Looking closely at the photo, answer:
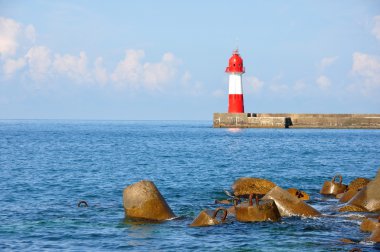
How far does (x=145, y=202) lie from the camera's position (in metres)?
15.5

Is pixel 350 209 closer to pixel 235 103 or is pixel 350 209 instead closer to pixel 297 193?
pixel 297 193

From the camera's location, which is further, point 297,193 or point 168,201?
point 168,201

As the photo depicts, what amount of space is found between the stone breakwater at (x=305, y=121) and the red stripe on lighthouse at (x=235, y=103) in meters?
2.02

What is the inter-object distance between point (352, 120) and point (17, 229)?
80.4 m

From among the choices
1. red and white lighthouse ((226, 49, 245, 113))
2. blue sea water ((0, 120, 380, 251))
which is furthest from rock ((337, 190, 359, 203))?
red and white lighthouse ((226, 49, 245, 113))

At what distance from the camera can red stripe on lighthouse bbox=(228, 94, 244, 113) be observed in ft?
258

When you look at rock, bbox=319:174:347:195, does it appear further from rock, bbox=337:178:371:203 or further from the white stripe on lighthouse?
the white stripe on lighthouse

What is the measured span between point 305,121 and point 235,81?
1929cm

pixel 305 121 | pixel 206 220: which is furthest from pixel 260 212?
pixel 305 121

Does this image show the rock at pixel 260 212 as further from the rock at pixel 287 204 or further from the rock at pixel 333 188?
the rock at pixel 333 188

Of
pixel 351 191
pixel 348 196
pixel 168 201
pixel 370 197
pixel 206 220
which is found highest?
pixel 370 197

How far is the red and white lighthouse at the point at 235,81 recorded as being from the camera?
77.4 m

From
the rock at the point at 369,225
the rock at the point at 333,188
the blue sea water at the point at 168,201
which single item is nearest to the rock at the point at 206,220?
the blue sea water at the point at 168,201

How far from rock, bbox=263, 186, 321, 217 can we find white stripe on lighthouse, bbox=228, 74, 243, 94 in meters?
61.8
